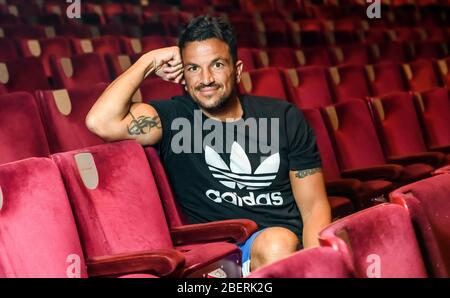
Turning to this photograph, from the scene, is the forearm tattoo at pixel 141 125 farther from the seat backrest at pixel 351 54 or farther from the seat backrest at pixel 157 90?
the seat backrest at pixel 351 54

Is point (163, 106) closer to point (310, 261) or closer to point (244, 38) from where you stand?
point (310, 261)

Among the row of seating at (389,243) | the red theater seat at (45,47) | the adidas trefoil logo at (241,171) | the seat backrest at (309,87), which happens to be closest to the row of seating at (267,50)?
the red theater seat at (45,47)

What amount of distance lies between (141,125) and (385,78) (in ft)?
A: 2.09

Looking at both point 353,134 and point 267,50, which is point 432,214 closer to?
point 353,134

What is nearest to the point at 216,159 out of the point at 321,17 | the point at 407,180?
the point at 407,180

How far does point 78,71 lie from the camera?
2.86 ft

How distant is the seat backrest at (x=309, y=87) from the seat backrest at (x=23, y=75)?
318 mm

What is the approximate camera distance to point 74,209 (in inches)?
19.0

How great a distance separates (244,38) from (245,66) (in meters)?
0.32

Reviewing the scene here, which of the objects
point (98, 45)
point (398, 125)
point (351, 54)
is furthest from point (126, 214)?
point (351, 54)

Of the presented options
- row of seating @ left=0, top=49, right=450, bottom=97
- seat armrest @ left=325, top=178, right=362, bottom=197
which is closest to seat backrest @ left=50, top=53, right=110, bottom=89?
row of seating @ left=0, top=49, right=450, bottom=97

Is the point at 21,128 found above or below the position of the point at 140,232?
above

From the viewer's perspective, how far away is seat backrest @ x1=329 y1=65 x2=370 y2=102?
1.02 metres

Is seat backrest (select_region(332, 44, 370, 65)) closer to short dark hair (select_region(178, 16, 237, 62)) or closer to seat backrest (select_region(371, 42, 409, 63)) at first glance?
seat backrest (select_region(371, 42, 409, 63))
